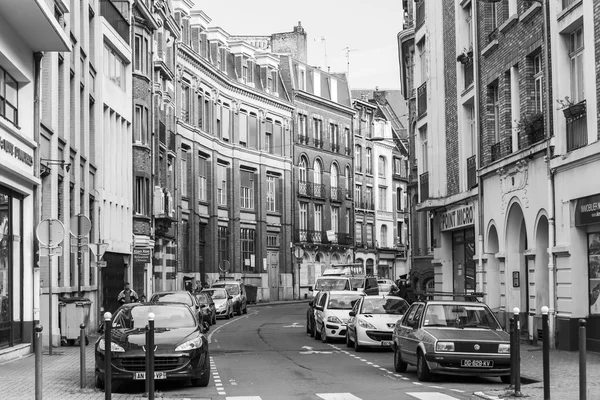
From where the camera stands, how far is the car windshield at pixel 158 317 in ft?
60.8

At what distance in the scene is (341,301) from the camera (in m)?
30.1

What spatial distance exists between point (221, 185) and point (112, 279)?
25117 mm

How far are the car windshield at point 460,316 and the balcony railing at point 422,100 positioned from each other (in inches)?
803

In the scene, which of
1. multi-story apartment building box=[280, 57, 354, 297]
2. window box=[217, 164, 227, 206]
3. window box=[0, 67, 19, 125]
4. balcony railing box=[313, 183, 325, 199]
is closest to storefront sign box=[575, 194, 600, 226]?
window box=[0, 67, 19, 125]

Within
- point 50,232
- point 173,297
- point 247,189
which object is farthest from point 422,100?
point 247,189

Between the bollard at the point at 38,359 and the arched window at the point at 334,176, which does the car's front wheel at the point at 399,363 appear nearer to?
the bollard at the point at 38,359

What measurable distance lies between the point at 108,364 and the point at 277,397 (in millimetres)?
2516

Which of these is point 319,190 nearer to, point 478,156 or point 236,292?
point 236,292

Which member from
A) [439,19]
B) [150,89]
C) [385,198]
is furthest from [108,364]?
[385,198]

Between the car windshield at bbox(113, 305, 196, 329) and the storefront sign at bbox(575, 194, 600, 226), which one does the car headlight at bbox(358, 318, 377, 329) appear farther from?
the car windshield at bbox(113, 305, 196, 329)

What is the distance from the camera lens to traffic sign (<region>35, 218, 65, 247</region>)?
2031cm

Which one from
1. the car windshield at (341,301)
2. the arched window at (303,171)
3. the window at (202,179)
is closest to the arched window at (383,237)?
the arched window at (303,171)

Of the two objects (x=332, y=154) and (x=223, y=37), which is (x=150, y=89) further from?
(x=332, y=154)

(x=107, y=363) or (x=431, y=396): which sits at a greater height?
(x=107, y=363)
